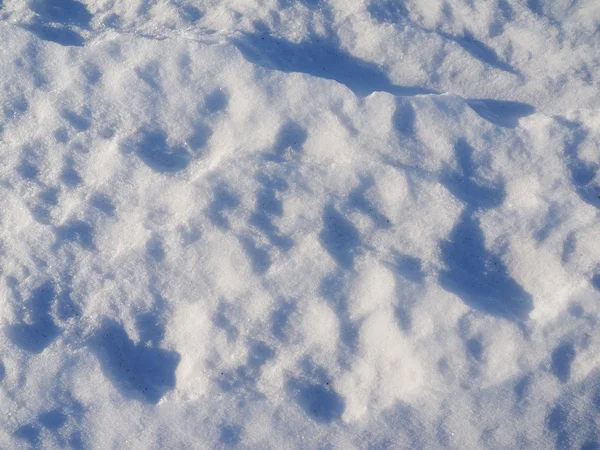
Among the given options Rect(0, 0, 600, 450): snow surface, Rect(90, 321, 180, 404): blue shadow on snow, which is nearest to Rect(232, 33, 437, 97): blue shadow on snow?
Rect(0, 0, 600, 450): snow surface

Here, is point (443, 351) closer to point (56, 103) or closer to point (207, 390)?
point (207, 390)

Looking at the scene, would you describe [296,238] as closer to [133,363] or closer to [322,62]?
[133,363]

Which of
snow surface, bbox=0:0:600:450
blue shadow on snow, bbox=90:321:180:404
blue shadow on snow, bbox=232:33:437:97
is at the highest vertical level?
blue shadow on snow, bbox=232:33:437:97

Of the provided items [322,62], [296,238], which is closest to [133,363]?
[296,238]

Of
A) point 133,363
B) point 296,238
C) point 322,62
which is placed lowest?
point 133,363

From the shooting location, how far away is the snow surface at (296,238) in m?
1.83

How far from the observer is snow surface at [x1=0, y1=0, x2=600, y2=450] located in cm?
183

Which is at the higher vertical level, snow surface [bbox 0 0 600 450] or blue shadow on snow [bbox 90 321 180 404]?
snow surface [bbox 0 0 600 450]

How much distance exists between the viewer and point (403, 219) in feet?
6.75

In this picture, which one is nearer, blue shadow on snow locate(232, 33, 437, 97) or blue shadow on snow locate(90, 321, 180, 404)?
blue shadow on snow locate(90, 321, 180, 404)

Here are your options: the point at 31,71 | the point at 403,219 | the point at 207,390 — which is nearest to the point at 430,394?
the point at 403,219

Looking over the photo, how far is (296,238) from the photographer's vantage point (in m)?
2.02

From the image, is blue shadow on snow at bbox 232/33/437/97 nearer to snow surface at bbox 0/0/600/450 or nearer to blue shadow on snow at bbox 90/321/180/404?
snow surface at bbox 0/0/600/450

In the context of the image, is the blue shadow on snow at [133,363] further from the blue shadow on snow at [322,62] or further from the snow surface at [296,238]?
the blue shadow on snow at [322,62]
